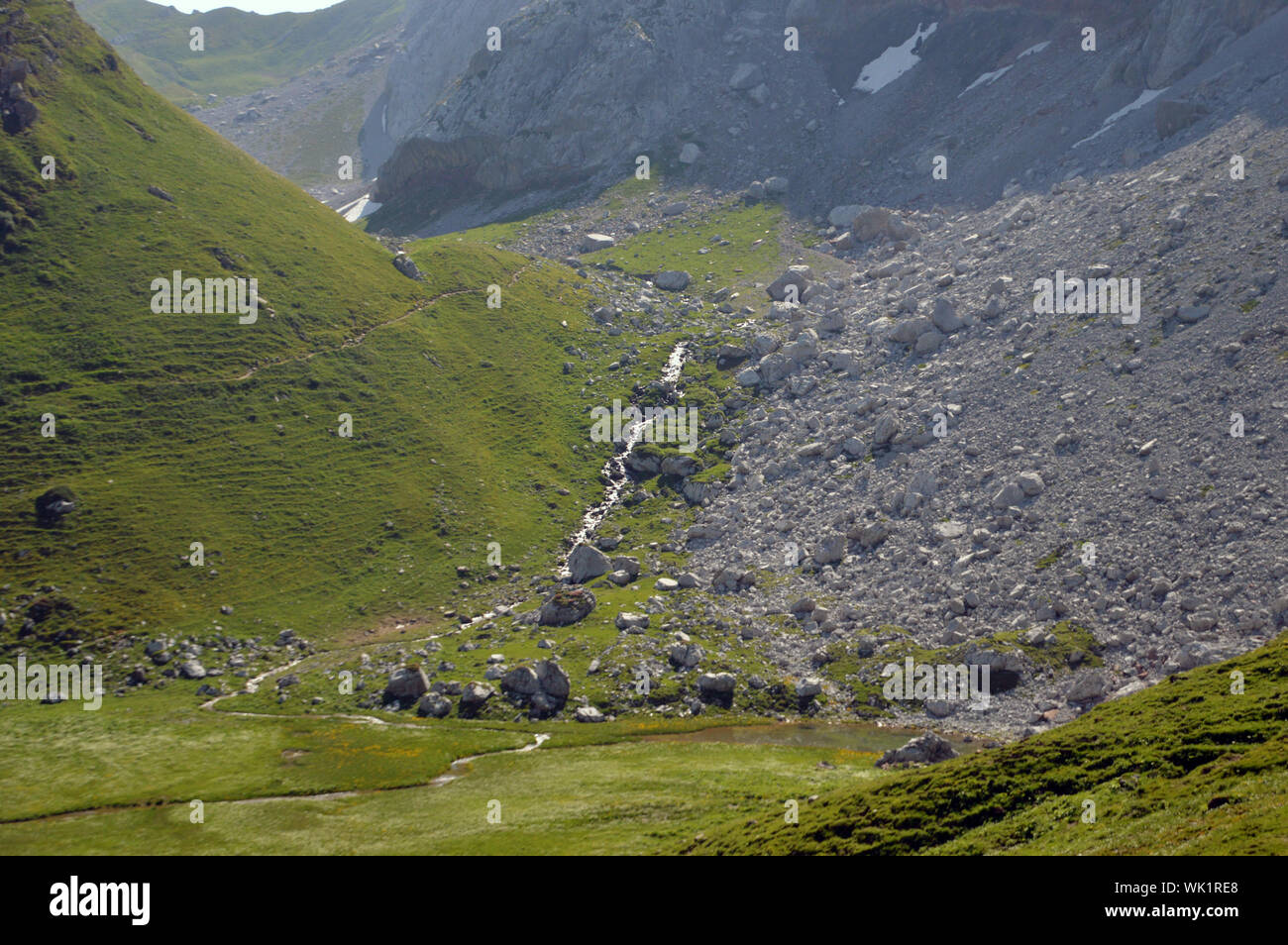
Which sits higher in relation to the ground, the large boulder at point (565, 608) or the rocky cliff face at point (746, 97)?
the rocky cliff face at point (746, 97)

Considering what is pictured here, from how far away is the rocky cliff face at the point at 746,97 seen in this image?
152 metres

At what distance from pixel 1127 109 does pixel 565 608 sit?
359 ft

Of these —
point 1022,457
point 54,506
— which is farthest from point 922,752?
point 54,506

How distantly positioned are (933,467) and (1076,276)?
32363mm

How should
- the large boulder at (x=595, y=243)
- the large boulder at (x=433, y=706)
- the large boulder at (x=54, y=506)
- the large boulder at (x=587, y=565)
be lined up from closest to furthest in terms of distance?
the large boulder at (x=433, y=706) → the large boulder at (x=54, y=506) → the large boulder at (x=587, y=565) → the large boulder at (x=595, y=243)

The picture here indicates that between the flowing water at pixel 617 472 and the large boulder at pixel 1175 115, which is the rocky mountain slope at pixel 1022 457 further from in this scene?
the flowing water at pixel 617 472

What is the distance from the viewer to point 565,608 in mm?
80500

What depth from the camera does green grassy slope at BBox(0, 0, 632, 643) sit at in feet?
272

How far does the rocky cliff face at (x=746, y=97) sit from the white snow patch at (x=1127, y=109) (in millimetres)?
13975

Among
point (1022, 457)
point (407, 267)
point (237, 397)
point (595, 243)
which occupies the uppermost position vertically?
point (595, 243)

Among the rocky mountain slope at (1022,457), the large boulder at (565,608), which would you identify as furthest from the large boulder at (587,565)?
the large boulder at (565,608)

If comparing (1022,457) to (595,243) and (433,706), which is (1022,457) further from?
(595,243)

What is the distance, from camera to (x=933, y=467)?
85938 mm
